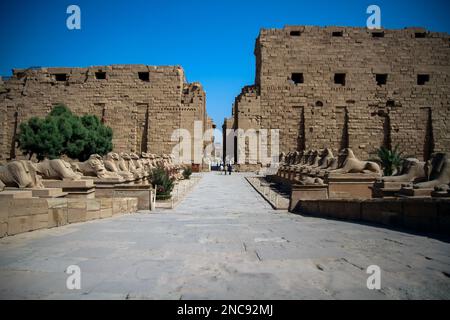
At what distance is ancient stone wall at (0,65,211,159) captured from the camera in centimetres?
2217

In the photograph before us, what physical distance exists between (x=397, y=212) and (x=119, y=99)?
2195 centimetres

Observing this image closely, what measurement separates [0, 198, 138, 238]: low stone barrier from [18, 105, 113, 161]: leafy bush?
15488mm

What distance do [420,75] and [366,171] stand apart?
19.1 m

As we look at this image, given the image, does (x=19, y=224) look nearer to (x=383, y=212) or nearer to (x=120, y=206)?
(x=120, y=206)

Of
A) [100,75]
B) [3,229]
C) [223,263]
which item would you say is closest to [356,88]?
[100,75]

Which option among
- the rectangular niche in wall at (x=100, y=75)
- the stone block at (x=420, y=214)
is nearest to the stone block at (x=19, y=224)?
the stone block at (x=420, y=214)

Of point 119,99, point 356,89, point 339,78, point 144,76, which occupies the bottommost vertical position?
point 119,99

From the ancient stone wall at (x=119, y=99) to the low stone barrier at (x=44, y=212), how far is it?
16.7 m

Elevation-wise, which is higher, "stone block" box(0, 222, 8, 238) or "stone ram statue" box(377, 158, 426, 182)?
"stone ram statue" box(377, 158, 426, 182)

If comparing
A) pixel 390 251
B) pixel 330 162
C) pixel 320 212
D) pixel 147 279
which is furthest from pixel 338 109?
pixel 147 279

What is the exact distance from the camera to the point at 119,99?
74.6 ft

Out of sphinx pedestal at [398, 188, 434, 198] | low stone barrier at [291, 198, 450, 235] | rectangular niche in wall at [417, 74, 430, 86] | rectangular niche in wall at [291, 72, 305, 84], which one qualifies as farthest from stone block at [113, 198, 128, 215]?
rectangular niche in wall at [417, 74, 430, 86]

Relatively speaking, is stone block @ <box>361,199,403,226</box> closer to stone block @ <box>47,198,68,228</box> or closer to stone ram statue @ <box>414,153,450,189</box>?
stone ram statue @ <box>414,153,450,189</box>

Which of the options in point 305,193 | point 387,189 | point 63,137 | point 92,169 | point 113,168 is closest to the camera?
point 387,189
